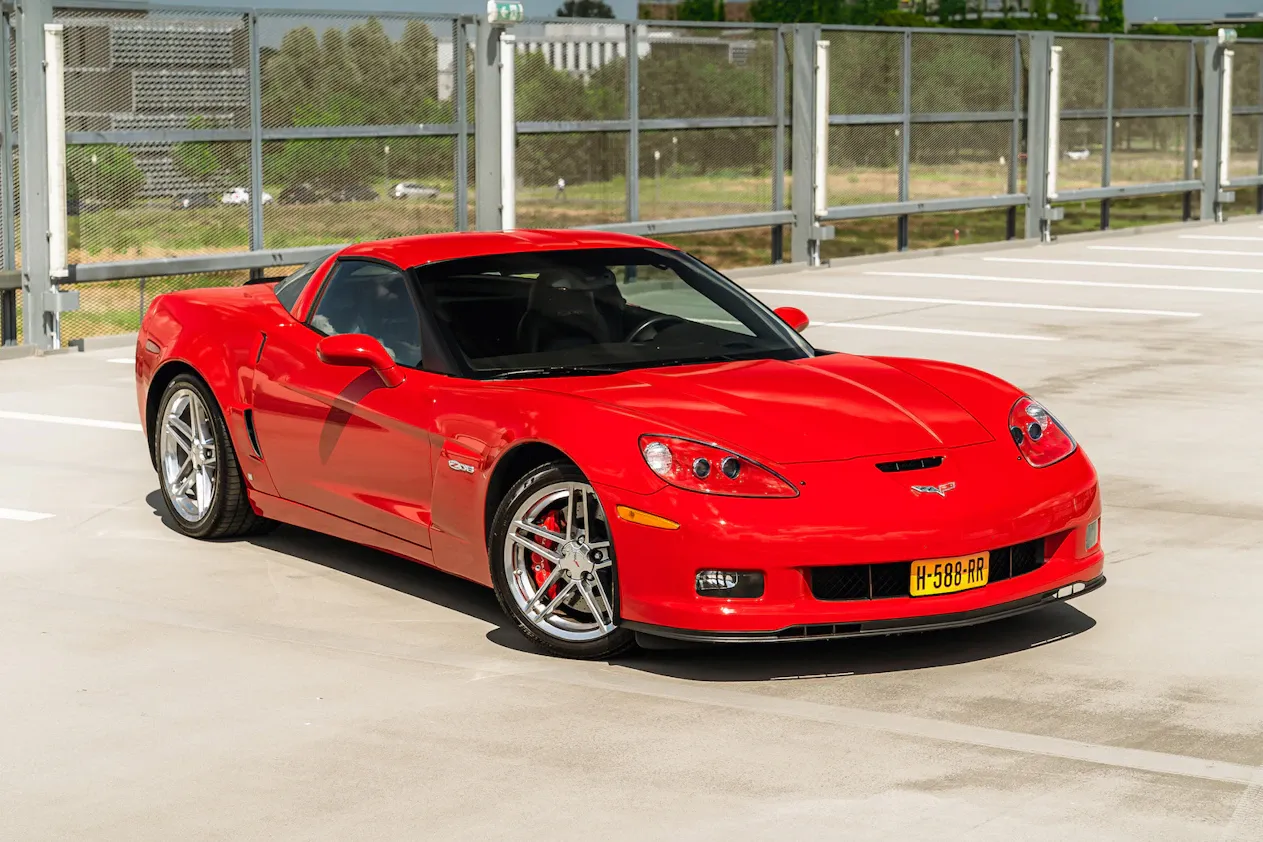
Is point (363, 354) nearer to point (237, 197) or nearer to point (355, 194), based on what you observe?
point (237, 197)

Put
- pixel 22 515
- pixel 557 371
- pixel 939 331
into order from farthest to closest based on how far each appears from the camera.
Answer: pixel 939 331 < pixel 22 515 < pixel 557 371

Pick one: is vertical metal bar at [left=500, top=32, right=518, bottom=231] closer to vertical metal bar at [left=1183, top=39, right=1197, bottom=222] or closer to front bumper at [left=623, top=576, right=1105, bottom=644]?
front bumper at [left=623, top=576, right=1105, bottom=644]

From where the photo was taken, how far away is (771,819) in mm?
→ 4801

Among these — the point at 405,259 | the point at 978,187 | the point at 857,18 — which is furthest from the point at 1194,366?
the point at 857,18

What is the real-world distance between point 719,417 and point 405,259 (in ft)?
5.69

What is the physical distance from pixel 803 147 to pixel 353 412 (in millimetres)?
15691

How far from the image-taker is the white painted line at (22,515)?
340 inches

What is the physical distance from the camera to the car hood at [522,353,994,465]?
6.16 meters

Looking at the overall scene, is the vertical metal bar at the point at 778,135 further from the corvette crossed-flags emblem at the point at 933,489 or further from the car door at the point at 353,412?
the corvette crossed-flags emblem at the point at 933,489

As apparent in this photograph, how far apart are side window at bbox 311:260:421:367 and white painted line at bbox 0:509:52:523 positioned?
177 cm

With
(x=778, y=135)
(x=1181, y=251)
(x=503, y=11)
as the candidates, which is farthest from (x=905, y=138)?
(x=503, y=11)

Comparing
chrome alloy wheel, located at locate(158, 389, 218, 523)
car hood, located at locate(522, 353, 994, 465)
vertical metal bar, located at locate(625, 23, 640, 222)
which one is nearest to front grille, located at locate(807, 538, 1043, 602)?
car hood, located at locate(522, 353, 994, 465)

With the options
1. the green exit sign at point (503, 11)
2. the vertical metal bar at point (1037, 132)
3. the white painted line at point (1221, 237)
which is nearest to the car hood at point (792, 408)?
the green exit sign at point (503, 11)

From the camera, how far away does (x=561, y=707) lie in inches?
228
